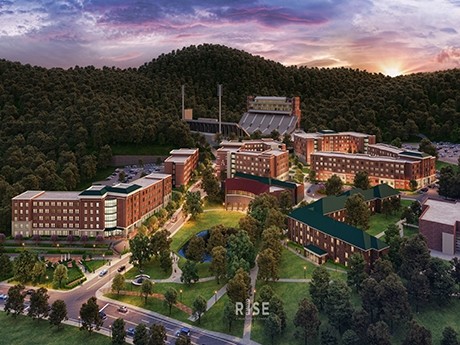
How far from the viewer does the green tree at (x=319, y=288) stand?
42594 mm

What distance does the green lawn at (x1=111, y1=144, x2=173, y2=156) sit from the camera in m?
106

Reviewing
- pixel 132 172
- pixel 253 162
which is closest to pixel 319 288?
pixel 253 162

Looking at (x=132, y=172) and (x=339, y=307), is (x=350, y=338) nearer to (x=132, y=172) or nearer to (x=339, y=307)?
(x=339, y=307)

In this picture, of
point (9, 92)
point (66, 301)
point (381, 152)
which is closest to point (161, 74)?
point (9, 92)

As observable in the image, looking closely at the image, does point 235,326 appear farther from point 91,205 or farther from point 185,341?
point 91,205

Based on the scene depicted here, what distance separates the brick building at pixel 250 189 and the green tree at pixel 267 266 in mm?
24812

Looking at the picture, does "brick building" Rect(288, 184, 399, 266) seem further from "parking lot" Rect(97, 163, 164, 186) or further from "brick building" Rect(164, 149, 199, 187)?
"parking lot" Rect(97, 163, 164, 186)

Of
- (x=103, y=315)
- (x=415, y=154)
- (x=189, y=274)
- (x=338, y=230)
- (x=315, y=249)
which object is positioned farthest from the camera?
(x=415, y=154)

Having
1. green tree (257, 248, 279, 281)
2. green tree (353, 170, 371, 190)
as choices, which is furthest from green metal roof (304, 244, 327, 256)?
green tree (353, 170, 371, 190)

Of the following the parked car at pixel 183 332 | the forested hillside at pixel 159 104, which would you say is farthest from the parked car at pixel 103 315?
the forested hillside at pixel 159 104

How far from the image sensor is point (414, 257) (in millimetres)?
44562

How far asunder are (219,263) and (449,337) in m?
23.9

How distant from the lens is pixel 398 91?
141 m

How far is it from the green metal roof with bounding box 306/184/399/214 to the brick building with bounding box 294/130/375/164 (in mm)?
34683
